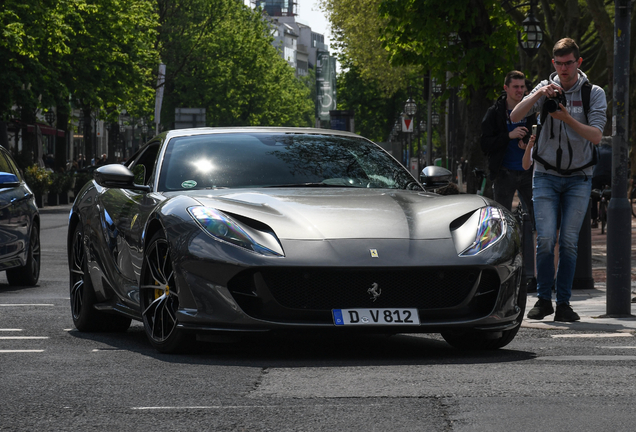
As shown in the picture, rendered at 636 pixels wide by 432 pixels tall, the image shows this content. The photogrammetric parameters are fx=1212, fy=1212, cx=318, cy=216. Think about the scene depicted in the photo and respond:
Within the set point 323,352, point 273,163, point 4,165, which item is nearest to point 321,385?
point 323,352

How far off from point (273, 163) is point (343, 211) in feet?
3.34

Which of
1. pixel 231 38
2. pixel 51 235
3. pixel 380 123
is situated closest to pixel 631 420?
pixel 51 235

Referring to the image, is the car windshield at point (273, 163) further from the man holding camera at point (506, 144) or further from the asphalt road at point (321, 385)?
the man holding camera at point (506, 144)

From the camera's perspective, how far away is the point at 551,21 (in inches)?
1248

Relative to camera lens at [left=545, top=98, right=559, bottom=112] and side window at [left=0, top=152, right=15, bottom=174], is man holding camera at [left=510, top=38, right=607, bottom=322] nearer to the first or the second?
camera lens at [left=545, top=98, right=559, bottom=112]

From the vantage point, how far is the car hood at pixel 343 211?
19.9ft

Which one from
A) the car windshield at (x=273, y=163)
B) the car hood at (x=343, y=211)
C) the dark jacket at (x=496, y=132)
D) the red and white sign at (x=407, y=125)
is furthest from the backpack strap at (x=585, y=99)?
the red and white sign at (x=407, y=125)

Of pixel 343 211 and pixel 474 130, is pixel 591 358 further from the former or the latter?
pixel 474 130

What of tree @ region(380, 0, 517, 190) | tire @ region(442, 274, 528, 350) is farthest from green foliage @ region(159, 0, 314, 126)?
tire @ region(442, 274, 528, 350)

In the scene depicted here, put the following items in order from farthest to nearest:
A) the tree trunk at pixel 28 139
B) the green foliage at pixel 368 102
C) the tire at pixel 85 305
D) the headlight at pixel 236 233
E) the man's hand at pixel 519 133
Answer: the green foliage at pixel 368 102
the tree trunk at pixel 28 139
the man's hand at pixel 519 133
the tire at pixel 85 305
the headlight at pixel 236 233

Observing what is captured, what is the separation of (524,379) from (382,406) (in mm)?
970

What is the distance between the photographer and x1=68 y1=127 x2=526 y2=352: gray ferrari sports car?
5965mm

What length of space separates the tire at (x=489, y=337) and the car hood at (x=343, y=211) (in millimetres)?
582

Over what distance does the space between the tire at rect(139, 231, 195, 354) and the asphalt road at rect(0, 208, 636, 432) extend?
8cm
